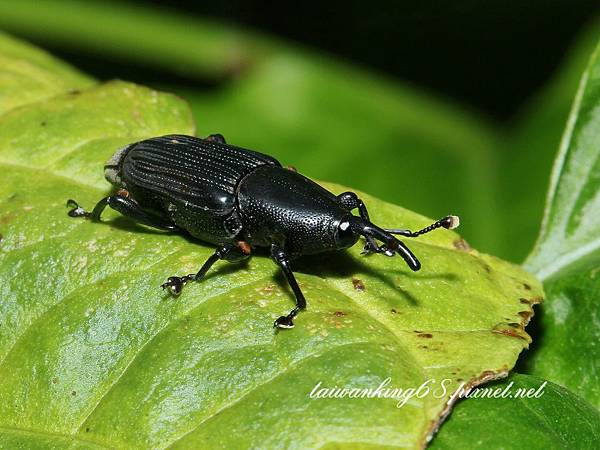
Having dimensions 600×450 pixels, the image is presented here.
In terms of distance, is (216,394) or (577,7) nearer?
(216,394)

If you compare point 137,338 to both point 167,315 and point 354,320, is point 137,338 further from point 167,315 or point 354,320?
point 354,320

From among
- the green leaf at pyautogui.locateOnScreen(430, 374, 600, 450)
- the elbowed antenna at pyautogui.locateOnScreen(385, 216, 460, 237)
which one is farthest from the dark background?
the green leaf at pyautogui.locateOnScreen(430, 374, 600, 450)

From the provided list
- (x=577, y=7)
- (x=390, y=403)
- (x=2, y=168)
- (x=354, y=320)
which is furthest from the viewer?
(x=577, y=7)

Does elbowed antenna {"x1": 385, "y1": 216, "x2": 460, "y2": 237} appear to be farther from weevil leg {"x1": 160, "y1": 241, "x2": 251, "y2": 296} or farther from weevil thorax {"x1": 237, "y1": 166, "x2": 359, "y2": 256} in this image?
weevil leg {"x1": 160, "y1": 241, "x2": 251, "y2": 296}

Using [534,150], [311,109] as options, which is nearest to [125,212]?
[311,109]

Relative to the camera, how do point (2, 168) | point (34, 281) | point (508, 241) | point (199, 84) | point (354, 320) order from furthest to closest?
point (199, 84) → point (508, 241) → point (2, 168) → point (34, 281) → point (354, 320)

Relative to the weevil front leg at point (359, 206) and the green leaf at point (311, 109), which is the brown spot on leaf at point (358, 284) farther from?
the green leaf at point (311, 109)

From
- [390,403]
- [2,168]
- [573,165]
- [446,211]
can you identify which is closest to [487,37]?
[446,211]
